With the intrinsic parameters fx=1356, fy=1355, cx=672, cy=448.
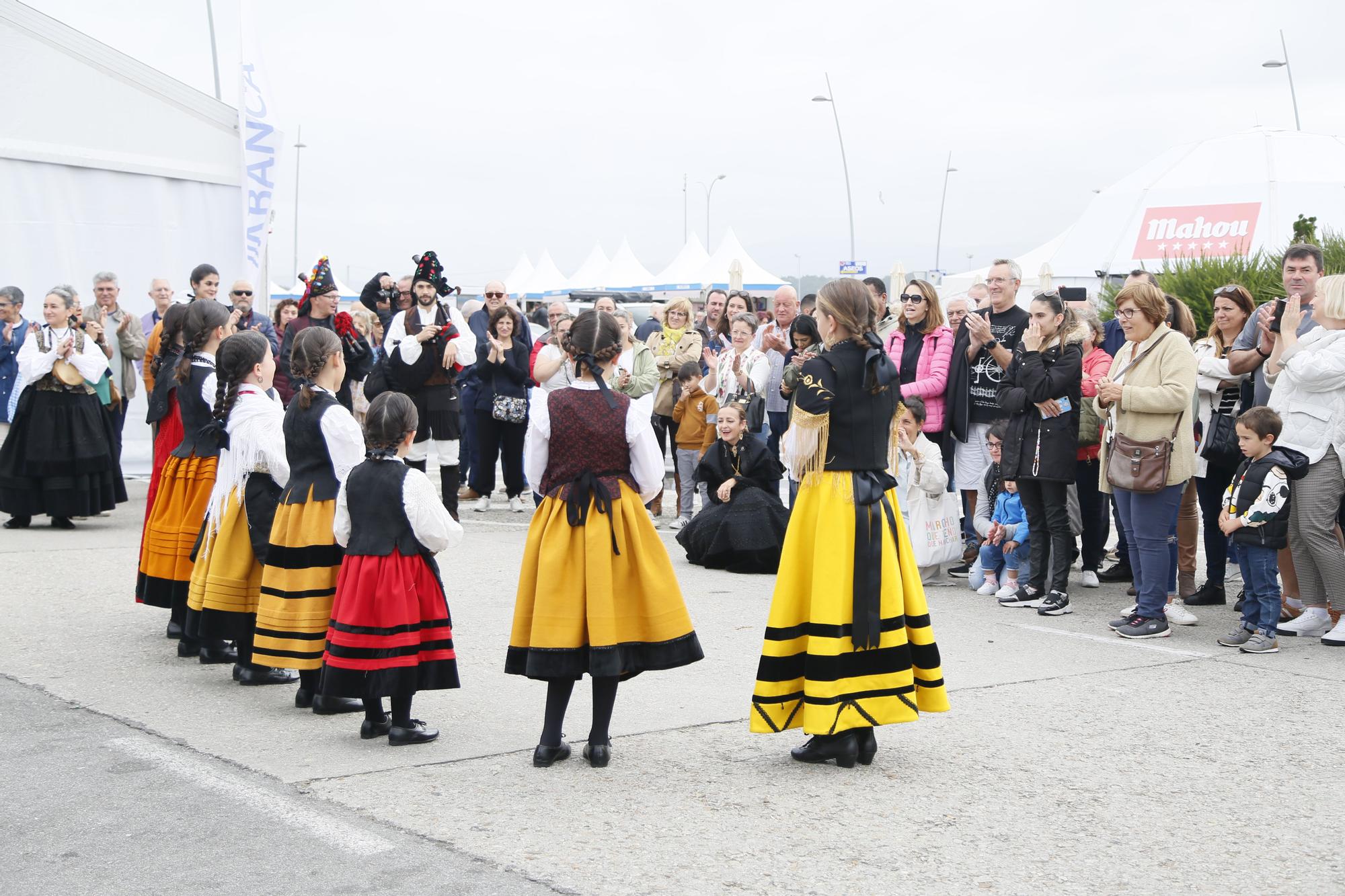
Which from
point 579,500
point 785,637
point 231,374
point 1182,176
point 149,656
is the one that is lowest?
point 149,656

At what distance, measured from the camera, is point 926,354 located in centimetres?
967

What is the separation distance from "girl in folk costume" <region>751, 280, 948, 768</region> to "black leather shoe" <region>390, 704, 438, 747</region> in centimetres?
131

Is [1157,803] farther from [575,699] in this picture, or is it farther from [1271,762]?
[575,699]

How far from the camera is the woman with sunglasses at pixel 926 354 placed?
9.56 m

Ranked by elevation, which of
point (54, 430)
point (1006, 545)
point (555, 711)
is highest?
point (54, 430)

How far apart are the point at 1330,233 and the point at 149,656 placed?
43.1ft

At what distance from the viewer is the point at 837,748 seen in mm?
5035

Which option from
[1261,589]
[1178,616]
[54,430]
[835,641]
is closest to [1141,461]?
[1261,589]

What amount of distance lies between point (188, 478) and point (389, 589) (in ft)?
7.24

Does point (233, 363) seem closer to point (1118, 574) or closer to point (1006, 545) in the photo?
point (1006, 545)

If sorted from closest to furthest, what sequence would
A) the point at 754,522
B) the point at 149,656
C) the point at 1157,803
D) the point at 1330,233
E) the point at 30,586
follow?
the point at 1157,803 → the point at 149,656 → the point at 30,586 → the point at 754,522 → the point at 1330,233


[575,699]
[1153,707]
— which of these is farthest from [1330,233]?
[575,699]

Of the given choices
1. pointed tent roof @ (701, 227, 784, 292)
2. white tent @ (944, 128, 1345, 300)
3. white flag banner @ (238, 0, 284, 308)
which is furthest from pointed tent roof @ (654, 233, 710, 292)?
white flag banner @ (238, 0, 284, 308)

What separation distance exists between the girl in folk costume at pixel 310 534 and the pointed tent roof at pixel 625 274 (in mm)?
38133
